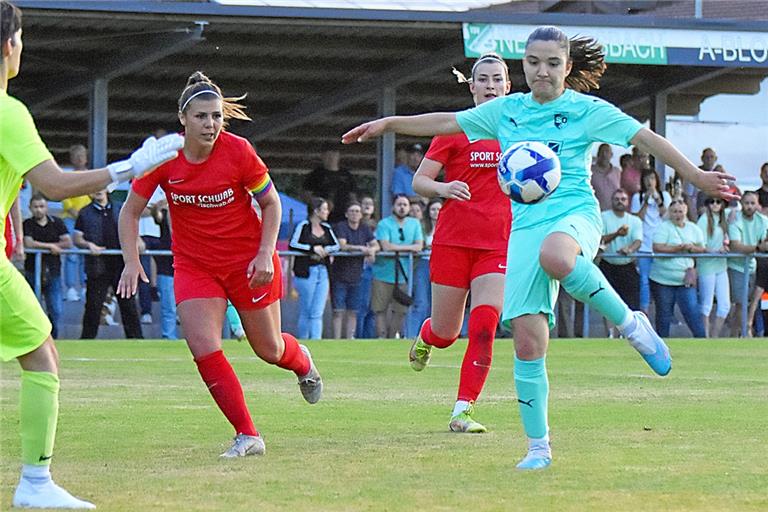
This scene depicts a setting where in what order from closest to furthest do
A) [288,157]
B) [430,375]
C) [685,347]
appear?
[430,375]
[685,347]
[288,157]

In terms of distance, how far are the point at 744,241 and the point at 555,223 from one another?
574 inches

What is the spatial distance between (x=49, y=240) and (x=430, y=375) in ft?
22.3

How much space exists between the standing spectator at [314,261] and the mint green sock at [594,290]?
472 inches

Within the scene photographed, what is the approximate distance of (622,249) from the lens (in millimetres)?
20328

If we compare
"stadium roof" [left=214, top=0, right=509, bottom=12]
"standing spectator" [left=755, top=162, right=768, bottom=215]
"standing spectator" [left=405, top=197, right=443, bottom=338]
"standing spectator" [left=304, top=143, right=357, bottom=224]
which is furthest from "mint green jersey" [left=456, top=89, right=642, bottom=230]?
"standing spectator" [left=755, top=162, right=768, bottom=215]

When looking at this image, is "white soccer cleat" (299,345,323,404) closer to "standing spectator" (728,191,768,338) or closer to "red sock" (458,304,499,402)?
"red sock" (458,304,499,402)

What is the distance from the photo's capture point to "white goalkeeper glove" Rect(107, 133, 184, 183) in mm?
5715

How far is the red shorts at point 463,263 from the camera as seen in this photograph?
9.29m

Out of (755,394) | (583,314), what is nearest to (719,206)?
(583,314)

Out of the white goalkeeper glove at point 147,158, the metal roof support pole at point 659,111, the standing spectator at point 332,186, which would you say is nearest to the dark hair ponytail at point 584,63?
the white goalkeeper glove at point 147,158

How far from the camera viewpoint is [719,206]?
2120 centimetres

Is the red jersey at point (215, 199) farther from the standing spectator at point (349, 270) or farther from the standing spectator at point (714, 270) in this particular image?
the standing spectator at point (714, 270)

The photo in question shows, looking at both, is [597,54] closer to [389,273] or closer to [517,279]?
[517,279]

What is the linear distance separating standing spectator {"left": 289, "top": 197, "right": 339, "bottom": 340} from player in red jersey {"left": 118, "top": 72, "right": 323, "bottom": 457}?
35.5 feet
